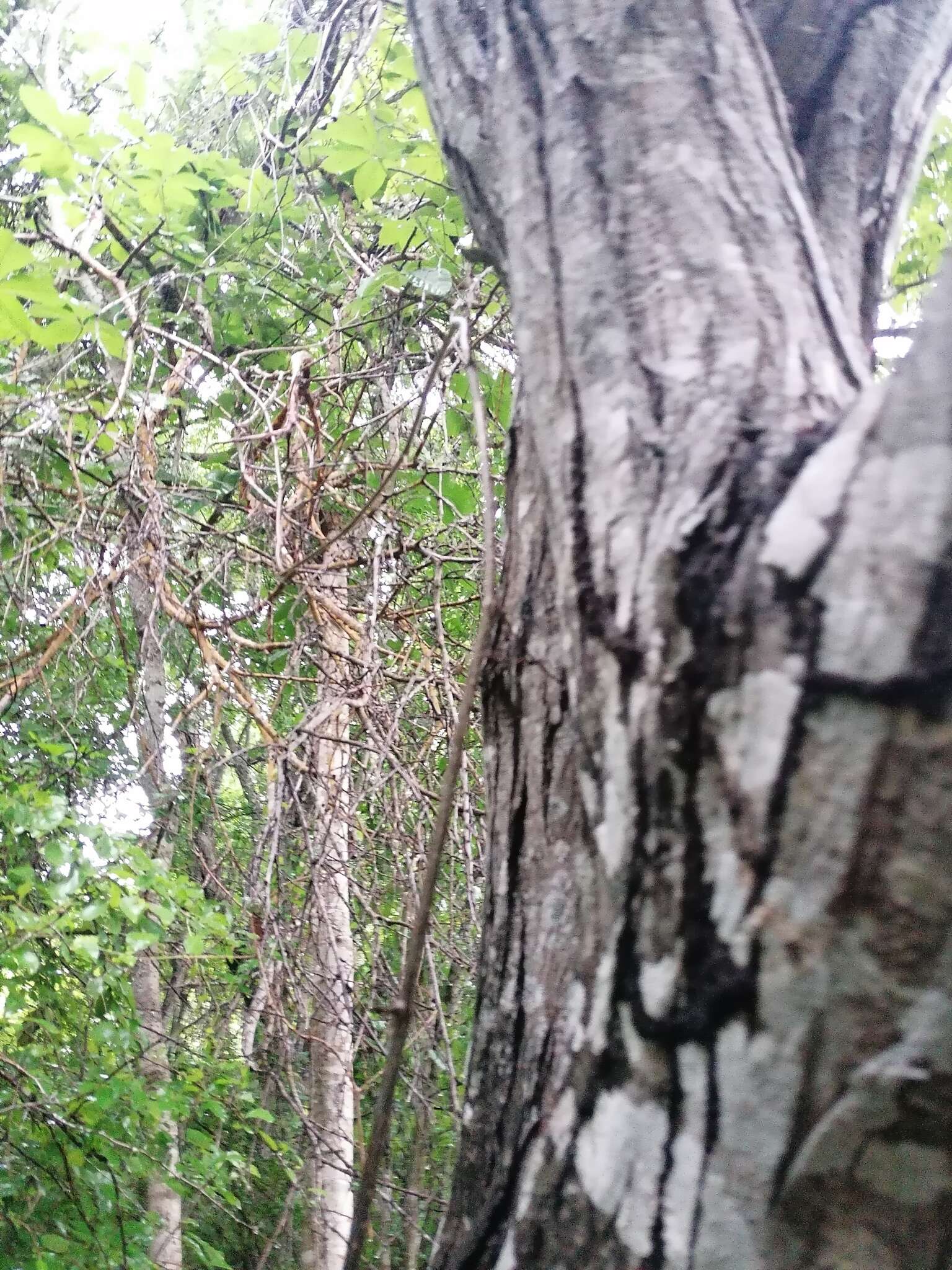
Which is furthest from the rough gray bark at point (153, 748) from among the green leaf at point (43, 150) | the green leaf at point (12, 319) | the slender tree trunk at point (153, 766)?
the green leaf at point (43, 150)

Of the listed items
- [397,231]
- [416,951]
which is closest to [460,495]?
[397,231]

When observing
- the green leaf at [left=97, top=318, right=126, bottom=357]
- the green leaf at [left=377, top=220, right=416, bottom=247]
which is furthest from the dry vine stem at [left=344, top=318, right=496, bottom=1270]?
the green leaf at [left=97, top=318, right=126, bottom=357]

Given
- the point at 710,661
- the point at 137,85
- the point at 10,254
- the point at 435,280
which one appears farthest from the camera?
the point at 137,85

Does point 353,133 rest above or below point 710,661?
above

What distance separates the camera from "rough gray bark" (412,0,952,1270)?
1.20 feet

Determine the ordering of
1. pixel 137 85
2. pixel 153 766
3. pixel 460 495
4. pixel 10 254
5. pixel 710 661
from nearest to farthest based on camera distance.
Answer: pixel 710 661
pixel 10 254
pixel 137 85
pixel 460 495
pixel 153 766

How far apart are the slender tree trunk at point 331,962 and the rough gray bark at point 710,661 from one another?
41.7 inches

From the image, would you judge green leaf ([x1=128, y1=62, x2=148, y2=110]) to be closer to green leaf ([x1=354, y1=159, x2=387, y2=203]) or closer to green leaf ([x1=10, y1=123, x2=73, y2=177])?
green leaf ([x1=10, y1=123, x2=73, y2=177])

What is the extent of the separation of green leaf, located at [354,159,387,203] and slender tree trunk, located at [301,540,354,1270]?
806mm

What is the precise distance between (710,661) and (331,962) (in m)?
1.74

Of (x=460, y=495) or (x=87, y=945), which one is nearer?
(x=87, y=945)

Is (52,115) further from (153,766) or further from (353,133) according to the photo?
(153,766)

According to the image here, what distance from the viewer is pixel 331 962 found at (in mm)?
1918

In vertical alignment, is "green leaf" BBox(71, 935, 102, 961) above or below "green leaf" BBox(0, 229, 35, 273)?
below
